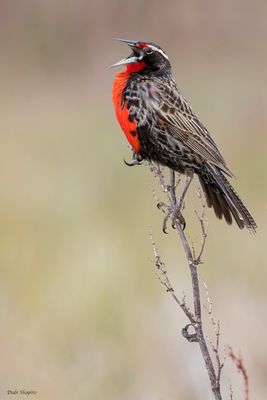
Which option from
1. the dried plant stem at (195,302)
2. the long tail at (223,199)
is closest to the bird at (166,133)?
the long tail at (223,199)

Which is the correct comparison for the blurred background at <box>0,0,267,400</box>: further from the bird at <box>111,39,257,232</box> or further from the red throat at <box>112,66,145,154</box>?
the red throat at <box>112,66,145,154</box>

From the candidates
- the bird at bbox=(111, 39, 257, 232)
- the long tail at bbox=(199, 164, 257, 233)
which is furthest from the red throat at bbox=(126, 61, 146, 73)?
the long tail at bbox=(199, 164, 257, 233)

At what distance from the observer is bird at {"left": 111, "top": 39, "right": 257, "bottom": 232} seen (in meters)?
4.97

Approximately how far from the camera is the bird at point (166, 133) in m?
4.97

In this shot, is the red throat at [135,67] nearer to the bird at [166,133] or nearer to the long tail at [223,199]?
the bird at [166,133]

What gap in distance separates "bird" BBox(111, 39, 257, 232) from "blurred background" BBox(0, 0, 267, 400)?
667 mm

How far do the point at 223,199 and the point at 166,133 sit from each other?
355 millimetres

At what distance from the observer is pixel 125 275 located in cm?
653

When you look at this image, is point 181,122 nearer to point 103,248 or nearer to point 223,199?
point 223,199

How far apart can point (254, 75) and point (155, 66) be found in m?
7.05

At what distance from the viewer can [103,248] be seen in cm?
698

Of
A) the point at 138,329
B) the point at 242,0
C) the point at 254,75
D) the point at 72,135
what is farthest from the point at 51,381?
the point at 242,0

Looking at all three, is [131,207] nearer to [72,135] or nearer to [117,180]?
[117,180]

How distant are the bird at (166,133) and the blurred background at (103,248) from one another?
667mm
